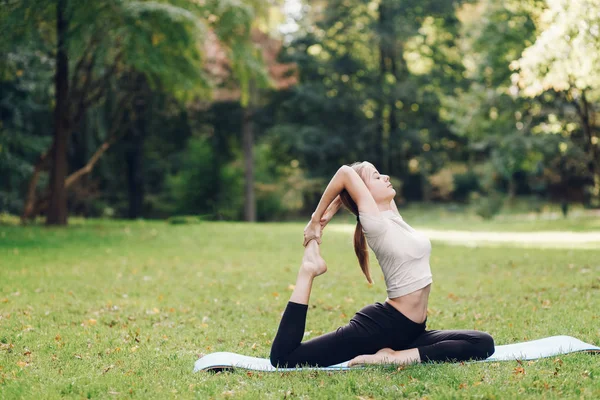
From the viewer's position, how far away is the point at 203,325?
7223 millimetres

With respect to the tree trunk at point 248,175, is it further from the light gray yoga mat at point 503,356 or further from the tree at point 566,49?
the light gray yoga mat at point 503,356

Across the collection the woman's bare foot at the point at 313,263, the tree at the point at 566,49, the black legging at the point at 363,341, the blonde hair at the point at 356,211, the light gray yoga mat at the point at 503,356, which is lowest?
the light gray yoga mat at the point at 503,356

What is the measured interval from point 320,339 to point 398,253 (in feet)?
3.08

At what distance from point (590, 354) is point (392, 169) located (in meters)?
31.8

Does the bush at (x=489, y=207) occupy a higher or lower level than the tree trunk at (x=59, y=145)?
lower

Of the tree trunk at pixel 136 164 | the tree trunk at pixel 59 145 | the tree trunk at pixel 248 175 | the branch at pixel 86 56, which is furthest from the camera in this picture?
the tree trunk at pixel 248 175

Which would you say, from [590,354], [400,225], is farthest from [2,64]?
[590,354]

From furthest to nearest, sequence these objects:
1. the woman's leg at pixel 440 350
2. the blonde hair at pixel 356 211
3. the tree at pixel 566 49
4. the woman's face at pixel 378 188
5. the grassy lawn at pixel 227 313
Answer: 1. the tree at pixel 566 49
2. the blonde hair at pixel 356 211
3. the woman's face at pixel 378 188
4. the woman's leg at pixel 440 350
5. the grassy lawn at pixel 227 313

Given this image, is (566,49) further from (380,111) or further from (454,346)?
(380,111)

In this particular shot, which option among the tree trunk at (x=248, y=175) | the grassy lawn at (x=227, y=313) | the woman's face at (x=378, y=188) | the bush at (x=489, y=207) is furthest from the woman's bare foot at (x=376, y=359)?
the tree trunk at (x=248, y=175)

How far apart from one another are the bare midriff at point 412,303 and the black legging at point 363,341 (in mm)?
35

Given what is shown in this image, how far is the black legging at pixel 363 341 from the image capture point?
506 cm

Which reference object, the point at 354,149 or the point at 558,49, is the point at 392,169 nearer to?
the point at 354,149

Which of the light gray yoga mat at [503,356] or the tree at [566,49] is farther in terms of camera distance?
the tree at [566,49]
